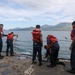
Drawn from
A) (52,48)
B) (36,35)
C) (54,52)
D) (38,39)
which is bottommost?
(54,52)

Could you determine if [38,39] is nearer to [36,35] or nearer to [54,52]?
[36,35]

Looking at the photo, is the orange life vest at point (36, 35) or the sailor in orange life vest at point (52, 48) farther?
the orange life vest at point (36, 35)

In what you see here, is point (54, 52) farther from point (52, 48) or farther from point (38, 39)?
point (38, 39)

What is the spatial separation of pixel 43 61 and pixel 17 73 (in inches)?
115

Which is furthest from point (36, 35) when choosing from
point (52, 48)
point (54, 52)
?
point (54, 52)

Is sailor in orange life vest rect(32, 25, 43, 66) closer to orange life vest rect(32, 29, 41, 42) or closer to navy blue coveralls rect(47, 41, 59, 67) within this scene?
orange life vest rect(32, 29, 41, 42)

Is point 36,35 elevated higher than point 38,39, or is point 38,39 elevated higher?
point 36,35

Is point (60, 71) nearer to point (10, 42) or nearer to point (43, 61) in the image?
point (43, 61)

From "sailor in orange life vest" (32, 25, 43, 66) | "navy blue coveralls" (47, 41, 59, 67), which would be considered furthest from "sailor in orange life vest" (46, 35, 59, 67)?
"sailor in orange life vest" (32, 25, 43, 66)

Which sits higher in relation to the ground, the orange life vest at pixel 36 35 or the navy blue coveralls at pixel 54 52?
the orange life vest at pixel 36 35

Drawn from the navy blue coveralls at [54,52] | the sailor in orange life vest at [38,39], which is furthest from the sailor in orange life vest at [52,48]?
the sailor in orange life vest at [38,39]

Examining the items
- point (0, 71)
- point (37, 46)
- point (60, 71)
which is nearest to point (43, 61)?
point (37, 46)

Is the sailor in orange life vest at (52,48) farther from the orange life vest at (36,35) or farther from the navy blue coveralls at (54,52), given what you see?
the orange life vest at (36,35)

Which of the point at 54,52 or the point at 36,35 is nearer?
the point at 54,52
